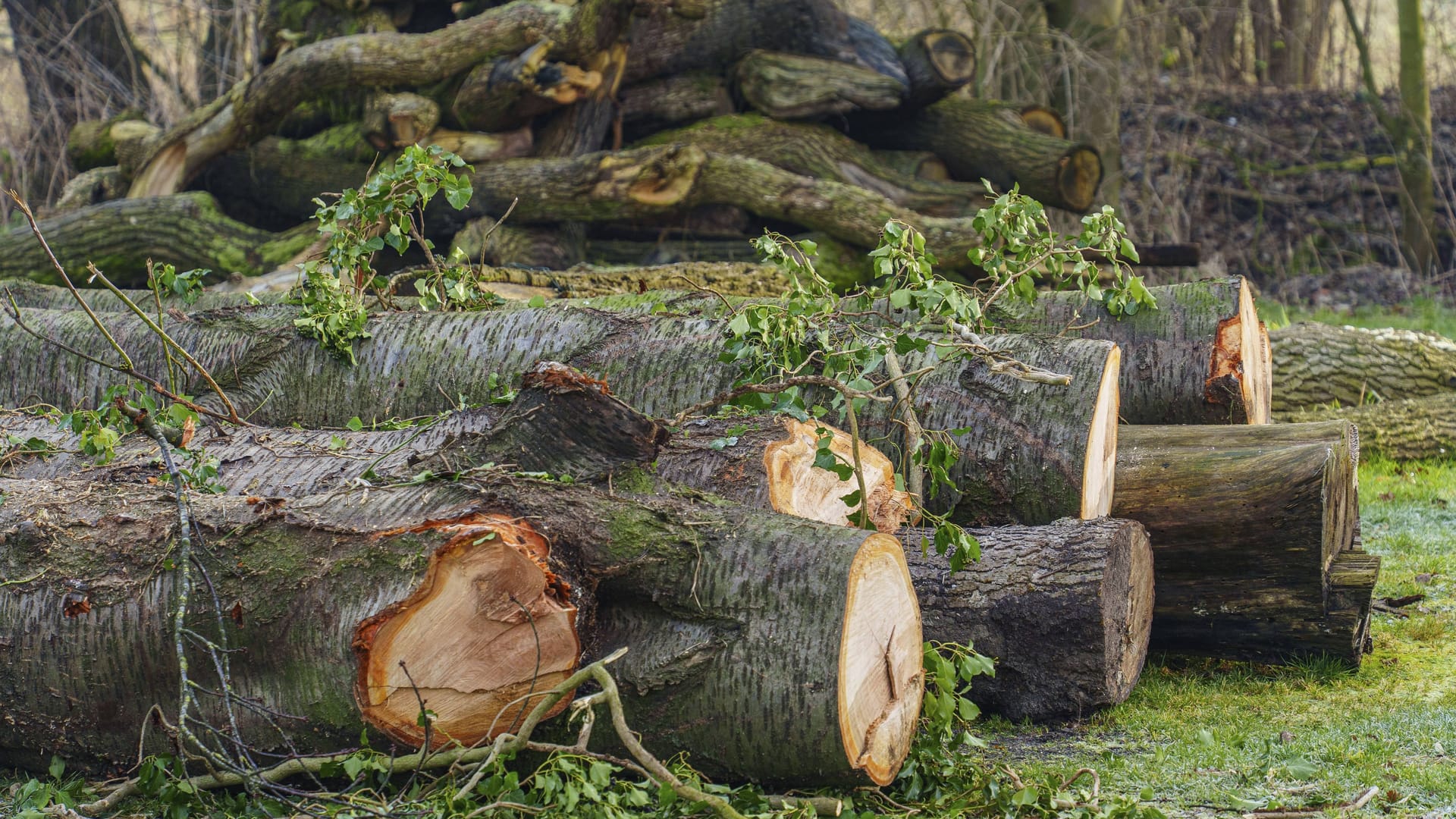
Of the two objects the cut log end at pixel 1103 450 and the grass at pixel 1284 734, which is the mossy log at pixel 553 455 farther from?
the grass at pixel 1284 734

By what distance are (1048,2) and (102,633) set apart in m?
11.3

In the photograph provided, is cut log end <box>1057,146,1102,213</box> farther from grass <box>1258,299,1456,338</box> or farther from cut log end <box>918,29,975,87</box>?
grass <box>1258,299,1456,338</box>

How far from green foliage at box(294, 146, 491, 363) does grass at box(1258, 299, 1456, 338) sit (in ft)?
22.7

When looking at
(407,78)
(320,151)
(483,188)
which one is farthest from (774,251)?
(320,151)

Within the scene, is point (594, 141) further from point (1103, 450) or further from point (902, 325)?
point (1103, 450)

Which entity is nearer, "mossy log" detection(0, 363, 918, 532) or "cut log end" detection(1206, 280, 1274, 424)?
"mossy log" detection(0, 363, 918, 532)

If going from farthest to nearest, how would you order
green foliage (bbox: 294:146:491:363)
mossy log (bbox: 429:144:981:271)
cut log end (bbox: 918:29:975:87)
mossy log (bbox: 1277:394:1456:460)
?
1. cut log end (bbox: 918:29:975:87)
2. mossy log (bbox: 429:144:981:271)
3. mossy log (bbox: 1277:394:1456:460)
4. green foliage (bbox: 294:146:491:363)

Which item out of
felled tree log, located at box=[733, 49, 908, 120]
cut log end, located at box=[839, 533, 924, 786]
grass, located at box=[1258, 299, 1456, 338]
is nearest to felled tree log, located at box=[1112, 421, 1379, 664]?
cut log end, located at box=[839, 533, 924, 786]

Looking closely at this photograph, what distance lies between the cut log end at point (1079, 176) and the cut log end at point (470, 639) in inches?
284

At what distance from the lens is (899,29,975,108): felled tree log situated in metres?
8.93

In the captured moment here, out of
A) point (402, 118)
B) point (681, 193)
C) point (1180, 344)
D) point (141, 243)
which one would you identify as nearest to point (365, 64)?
point (402, 118)

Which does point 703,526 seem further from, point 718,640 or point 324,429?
point 324,429

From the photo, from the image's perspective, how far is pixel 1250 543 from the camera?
12.5ft

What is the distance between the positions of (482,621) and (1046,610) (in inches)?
62.7
